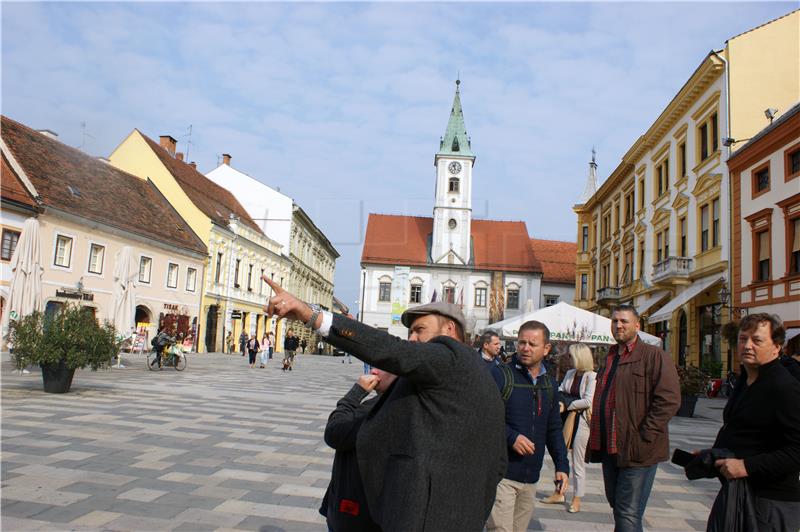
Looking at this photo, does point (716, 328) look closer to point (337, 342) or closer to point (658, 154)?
point (658, 154)

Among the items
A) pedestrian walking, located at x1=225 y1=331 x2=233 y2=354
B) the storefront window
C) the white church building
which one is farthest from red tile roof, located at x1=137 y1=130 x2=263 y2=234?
the storefront window

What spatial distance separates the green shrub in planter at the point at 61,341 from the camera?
40.0ft

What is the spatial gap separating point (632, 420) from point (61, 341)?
11.4 meters

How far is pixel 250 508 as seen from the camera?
226 inches

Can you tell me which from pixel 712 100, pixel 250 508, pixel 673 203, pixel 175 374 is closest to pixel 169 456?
pixel 250 508

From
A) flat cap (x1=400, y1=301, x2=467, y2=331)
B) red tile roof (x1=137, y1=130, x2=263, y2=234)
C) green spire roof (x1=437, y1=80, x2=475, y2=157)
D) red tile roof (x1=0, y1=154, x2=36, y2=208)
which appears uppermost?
green spire roof (x1=437, y1=80, x2=475, y2=157)

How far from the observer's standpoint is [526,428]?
4363mm

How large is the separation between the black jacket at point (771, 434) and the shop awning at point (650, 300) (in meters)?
27.1

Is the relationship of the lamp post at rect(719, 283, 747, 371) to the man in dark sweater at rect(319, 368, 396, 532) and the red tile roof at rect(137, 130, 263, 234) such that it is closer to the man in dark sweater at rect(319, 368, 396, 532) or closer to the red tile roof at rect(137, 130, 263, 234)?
the man in dark sweater at rect(319, 368, 396, 532)

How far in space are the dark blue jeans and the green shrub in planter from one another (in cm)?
1116

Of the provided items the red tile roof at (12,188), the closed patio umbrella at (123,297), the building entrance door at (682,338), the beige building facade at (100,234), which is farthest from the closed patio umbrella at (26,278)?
the building entrance door at (682,338)

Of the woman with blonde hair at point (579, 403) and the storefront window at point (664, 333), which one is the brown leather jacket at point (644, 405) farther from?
the storefront window at point (664, 333)

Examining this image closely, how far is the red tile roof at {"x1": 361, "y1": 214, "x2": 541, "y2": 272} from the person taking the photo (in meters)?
65.9

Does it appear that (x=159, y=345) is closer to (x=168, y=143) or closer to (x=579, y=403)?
(x=579, y=403)
